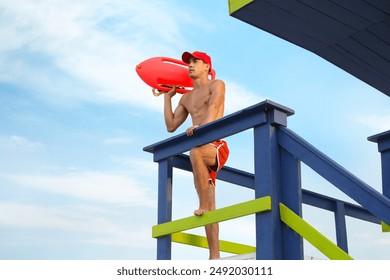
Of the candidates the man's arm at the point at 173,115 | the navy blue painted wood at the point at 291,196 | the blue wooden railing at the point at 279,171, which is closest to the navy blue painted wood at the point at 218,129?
the blue wooden railing at the point at 279,171

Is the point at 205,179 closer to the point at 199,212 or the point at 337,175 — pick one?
the point at 199,212

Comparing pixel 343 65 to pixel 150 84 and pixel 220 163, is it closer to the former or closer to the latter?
pixel 220 163

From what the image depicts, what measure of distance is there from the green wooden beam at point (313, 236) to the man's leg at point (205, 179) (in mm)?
1046

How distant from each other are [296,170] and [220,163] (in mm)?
1236

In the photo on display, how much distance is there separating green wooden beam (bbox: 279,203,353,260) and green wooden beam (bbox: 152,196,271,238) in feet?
0.43

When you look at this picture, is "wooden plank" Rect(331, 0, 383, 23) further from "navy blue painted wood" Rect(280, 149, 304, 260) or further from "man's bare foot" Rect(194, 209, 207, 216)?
"man's bare foot" Rect(194, 209, 207, 216)

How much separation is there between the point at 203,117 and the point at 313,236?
1860 millimetres

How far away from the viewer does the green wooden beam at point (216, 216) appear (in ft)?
13.7

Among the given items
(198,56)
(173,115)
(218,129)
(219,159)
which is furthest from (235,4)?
(173,115)

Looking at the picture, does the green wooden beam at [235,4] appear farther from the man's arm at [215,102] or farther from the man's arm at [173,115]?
the man's arm at [173,115]

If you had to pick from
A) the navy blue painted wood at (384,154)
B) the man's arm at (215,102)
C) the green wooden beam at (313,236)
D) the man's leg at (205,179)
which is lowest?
the green wooden beam at (313,236)

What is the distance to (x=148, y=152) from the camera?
5.21m

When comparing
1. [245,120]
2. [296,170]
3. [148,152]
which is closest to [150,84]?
[148,152]

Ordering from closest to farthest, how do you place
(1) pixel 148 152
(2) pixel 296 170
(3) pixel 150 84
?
(2) pixel 296 170 < (1) pixel 148 152 < (3) pixel 150 84
